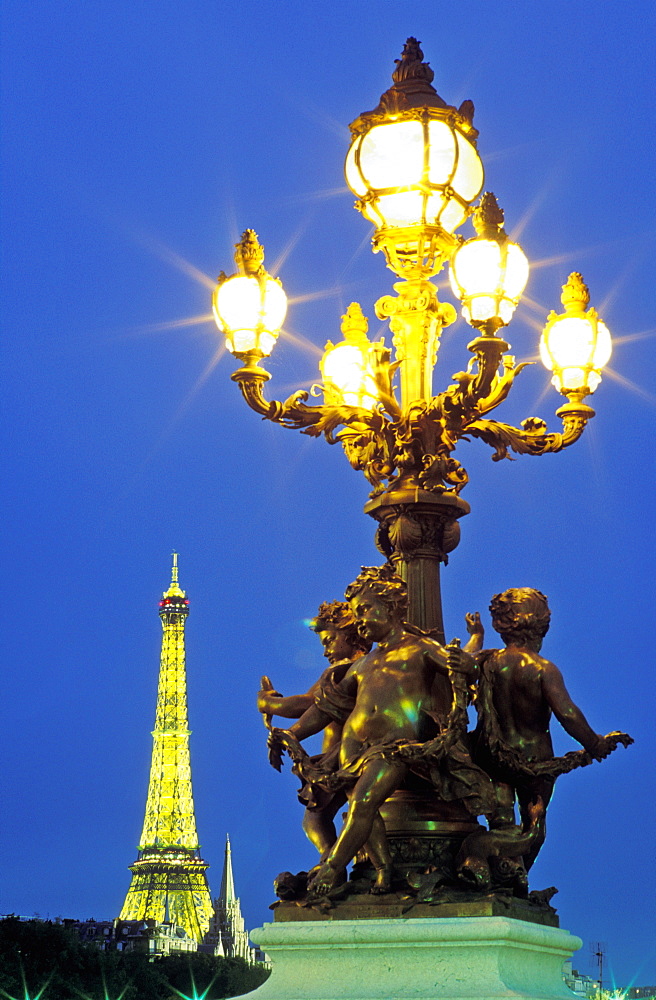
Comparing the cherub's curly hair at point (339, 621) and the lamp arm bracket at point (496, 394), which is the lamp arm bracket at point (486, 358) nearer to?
the lamp arm bracket at point (496, 394)

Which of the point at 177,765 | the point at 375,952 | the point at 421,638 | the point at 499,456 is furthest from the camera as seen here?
the point at 177,765

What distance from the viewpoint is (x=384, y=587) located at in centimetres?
1134

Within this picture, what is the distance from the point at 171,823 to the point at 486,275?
8272 cm

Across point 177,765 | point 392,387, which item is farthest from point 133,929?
point 392,387

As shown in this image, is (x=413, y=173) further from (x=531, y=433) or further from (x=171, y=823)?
(x=171, y=823)

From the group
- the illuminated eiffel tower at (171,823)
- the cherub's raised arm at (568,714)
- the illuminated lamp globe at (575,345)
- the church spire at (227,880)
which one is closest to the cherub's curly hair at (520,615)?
the cherub's raised arm at (568,714)

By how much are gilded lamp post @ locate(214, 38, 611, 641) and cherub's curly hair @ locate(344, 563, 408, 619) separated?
34cm

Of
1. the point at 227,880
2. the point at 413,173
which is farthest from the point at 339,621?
the point at 227,880

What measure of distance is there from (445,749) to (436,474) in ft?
→ 6.75

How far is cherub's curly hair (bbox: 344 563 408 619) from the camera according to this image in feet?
37.2

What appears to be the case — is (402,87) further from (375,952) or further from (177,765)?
(177,765)

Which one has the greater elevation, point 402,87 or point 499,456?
point 402,87

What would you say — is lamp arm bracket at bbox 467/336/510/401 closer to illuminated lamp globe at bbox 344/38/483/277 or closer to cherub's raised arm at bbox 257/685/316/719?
illuminated lamp globe at bbox 344/38/483/277

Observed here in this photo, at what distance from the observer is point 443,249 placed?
12656 mm
